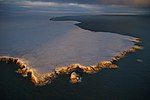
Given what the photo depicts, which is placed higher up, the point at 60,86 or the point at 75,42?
the point at 75,42

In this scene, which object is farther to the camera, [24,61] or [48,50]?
[48,50]

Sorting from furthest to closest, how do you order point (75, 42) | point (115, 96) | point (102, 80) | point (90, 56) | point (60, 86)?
1. point (75, 42)
2. point (90, 56)
3. point (102, 80)
4. point (60, 86)
5. point (115, 96)

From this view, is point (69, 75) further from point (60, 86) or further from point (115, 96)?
point (115, 96)

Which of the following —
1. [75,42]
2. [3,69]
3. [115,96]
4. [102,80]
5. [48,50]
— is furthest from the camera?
[75,42]

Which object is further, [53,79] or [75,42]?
[75,42]

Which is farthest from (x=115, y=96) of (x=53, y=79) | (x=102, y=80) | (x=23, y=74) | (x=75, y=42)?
(x=75, y=42)

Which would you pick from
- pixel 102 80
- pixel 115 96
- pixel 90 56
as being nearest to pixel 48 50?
pixel 90 56

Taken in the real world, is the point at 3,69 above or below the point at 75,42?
below

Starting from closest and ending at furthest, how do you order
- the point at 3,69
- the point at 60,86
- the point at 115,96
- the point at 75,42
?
the point at 115,96 < the point at 60,86 < the point at 3,69 < the point at 75,42

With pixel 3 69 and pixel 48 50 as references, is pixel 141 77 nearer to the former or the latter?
pixel 48 50
